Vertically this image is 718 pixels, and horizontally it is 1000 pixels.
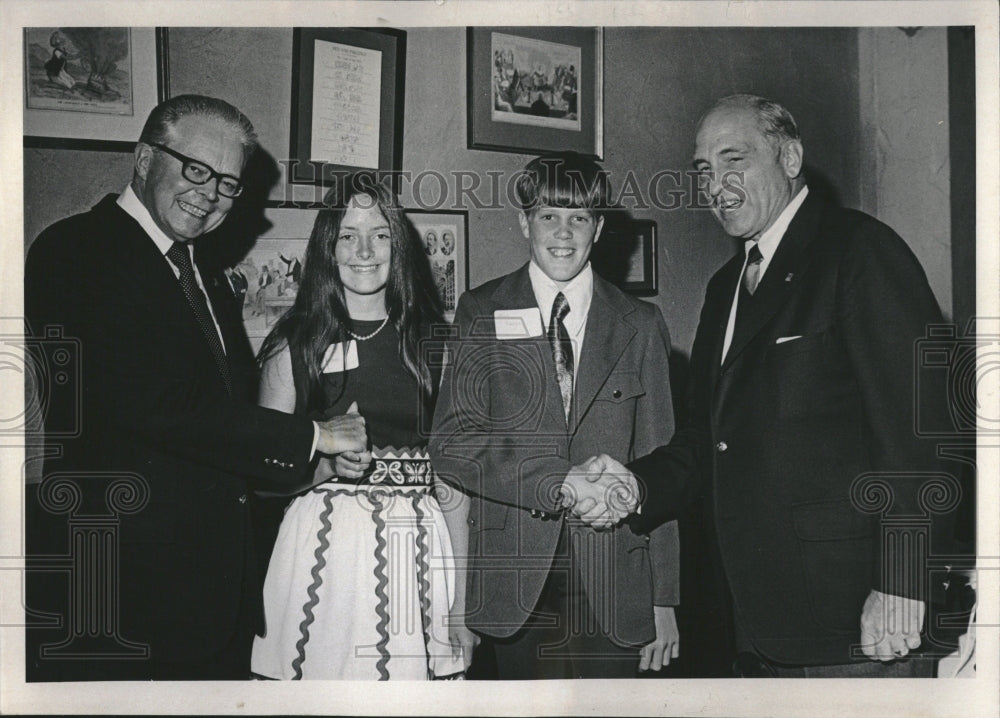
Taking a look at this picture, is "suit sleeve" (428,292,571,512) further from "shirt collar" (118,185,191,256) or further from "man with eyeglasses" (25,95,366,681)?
"shirt collar" (118,185,191,256)

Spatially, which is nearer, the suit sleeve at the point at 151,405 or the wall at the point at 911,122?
the suit sleeve at the point at 151,405

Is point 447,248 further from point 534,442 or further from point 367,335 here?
point 534,442

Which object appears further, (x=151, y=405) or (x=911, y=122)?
(x=911, y=122)

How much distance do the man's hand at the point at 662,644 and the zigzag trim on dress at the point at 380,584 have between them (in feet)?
1.76

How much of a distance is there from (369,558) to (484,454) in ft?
1.05

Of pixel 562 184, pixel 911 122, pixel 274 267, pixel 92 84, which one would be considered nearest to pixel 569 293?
pixel 562 184

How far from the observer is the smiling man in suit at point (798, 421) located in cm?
183

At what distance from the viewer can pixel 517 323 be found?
73.2 inches

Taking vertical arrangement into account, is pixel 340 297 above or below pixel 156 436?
above

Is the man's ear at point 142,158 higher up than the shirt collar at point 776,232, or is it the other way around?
the man's ear at point 142,158

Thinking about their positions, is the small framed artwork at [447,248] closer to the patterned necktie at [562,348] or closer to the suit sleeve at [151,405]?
the patterned necktie at [562,348]

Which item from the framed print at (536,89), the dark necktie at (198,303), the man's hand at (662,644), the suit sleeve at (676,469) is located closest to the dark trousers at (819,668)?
the man's hand at (662,644)

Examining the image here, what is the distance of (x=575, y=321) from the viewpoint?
1.86m

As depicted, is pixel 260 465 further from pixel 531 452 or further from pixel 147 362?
pixel 531 452
